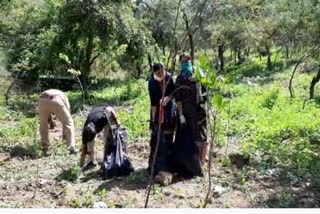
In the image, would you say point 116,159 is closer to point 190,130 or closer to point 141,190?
point 141,190

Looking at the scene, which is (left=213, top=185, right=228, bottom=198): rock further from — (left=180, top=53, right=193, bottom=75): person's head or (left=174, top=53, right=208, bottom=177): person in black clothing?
(left=180, top=53, right=193, bottom=75): person's head

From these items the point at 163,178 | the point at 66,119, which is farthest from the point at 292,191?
the point at 66,119

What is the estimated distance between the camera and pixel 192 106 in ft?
21.6

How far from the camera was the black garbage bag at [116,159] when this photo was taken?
22.2 ft

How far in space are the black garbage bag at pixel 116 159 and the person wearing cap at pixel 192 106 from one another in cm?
93

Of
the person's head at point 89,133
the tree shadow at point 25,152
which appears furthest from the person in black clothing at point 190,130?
the tree shadow at point 25,152

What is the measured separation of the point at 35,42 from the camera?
1920 centimetres

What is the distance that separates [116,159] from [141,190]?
73cm

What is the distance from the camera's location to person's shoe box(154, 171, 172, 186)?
6285 mm

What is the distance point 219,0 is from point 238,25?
3.27 m

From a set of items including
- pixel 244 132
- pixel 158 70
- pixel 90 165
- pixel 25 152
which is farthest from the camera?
pixel 244 132

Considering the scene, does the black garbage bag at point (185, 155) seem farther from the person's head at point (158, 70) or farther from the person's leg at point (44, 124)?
the person's leg at point (44, 124)

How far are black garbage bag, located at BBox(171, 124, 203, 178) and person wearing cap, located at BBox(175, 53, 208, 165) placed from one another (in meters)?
0.07

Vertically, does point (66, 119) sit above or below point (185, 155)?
above
